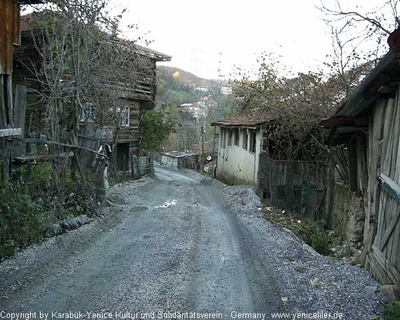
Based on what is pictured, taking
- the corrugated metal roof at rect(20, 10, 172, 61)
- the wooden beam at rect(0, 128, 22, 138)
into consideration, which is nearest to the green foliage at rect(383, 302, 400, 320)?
the wooden beam at rect(0, 128, 22, 138)

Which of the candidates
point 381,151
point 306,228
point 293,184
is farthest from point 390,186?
point 293,184

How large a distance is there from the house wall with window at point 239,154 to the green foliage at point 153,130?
157 inches

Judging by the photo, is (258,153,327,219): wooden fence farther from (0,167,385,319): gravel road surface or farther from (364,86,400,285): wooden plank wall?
(364,86,400,285): wooden plank wall

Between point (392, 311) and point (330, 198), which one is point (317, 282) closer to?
point (392, 311)

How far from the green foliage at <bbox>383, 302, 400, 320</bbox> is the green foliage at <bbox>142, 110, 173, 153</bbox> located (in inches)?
851

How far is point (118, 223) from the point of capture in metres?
8.89

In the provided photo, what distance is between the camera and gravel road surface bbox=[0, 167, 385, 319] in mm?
4473

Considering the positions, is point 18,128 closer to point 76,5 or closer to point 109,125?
point 76,5

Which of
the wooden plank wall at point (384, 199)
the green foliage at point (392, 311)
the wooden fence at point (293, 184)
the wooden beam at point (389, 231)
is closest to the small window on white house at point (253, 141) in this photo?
the wooden fence at point (293, 184)

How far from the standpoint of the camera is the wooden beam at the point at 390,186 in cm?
477

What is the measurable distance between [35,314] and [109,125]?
49.8 ft

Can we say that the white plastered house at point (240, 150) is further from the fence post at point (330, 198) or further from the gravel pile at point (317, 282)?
the gravel pile at point (317, 282)

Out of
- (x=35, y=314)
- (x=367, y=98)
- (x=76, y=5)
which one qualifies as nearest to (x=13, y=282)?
(x=35, y=314)

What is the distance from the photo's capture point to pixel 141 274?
18.3ft
